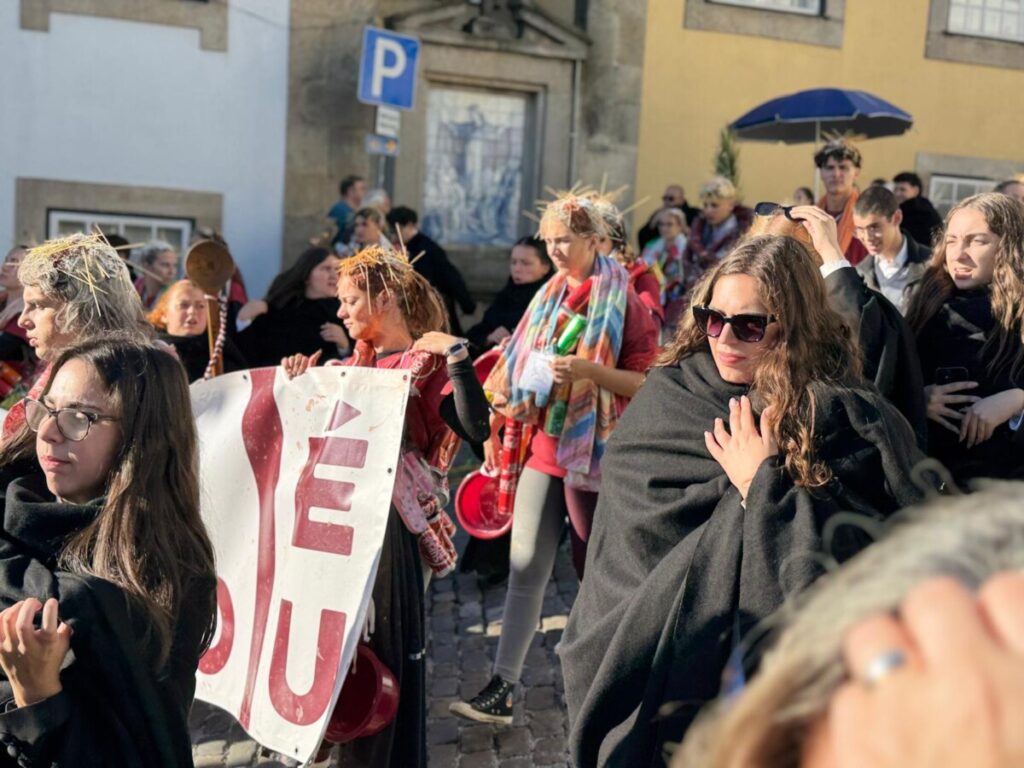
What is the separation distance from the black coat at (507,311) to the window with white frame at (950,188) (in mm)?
9011

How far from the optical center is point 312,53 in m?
11.6

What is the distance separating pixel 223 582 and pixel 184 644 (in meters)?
1.81

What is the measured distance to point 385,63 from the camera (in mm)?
9852

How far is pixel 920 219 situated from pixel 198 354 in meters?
5.19

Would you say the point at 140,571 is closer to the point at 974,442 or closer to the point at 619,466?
the point at 619,466

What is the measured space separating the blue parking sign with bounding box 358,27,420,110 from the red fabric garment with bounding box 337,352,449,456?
5987 millimetres

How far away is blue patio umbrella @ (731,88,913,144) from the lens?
10.9 metres

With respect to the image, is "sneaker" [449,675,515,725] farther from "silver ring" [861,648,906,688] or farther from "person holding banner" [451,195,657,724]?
"silver ring" [861,648,906,688]

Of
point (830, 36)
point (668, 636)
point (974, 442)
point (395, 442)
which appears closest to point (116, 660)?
point (668, 636)

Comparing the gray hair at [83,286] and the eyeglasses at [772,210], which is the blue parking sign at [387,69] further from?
the eyeglasses at [772,210]

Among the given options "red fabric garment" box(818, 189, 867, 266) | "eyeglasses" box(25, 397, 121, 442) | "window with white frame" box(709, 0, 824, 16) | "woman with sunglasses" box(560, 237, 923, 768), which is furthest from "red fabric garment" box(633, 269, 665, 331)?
"window with white frame" box(709, 0, 824, 16)

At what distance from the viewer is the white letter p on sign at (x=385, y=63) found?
9766 mm

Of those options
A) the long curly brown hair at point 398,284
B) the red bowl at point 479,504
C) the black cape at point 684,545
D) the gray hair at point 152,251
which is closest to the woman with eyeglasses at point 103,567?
the black cape at point 684,545

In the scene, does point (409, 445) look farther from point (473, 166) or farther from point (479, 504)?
point (473, 166)
